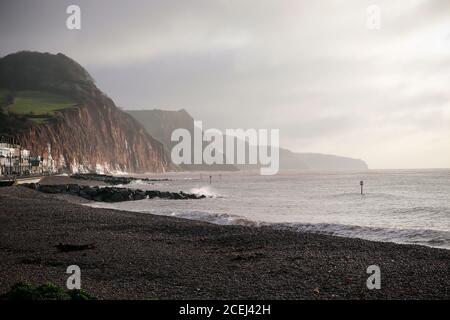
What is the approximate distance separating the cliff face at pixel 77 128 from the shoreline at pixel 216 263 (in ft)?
361

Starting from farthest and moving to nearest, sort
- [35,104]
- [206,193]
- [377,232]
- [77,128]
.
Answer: [35,104] → [77,128] → [206,193] → [377,232]

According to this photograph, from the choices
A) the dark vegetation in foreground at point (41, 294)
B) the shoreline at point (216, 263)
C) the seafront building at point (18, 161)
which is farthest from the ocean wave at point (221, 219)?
the seafront building at point (18, 161)

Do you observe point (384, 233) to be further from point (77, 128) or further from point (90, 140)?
point (90, 140)

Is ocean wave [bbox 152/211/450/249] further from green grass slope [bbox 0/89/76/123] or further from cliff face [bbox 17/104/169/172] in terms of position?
green grass slope [bbox 0/89/76/123]

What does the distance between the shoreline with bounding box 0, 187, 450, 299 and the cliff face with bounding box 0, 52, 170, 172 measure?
361 ft

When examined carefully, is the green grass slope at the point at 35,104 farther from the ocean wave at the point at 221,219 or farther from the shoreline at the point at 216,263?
the shoreline at the point at 216,263

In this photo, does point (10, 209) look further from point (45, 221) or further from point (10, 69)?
point (10, 69)

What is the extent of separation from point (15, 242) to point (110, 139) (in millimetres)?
154879

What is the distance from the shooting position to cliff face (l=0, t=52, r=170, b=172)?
410 feet

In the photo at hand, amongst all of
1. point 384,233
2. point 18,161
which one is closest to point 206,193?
point 384,233

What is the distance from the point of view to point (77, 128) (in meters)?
142

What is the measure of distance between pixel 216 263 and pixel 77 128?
454 feet

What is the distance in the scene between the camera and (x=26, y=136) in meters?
117

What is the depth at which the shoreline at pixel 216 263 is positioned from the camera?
10.9 meters
